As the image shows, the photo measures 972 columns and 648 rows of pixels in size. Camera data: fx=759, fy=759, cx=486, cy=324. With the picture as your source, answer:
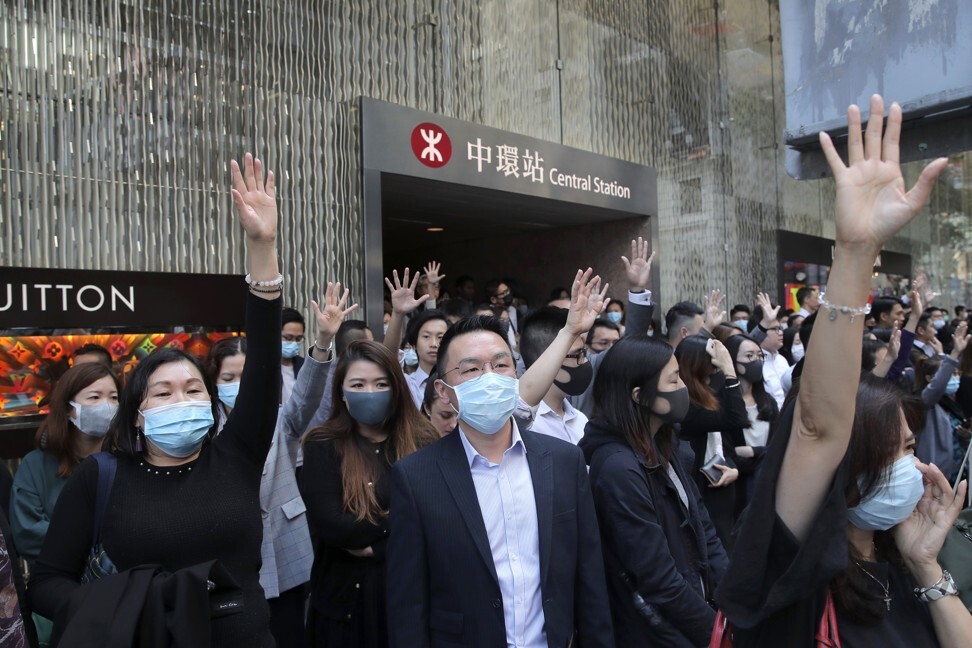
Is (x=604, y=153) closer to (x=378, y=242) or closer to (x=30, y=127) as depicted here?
(x=378, y=242)

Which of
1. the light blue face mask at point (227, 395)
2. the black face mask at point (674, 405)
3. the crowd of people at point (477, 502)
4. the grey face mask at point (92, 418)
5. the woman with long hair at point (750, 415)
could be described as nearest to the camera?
the crowd of people at point (477, 502)

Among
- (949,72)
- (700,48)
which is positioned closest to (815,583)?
(949,72)

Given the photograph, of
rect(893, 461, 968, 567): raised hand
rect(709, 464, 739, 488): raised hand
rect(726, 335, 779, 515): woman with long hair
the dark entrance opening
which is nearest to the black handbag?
rect(893, 461, 968, 567): raised hand

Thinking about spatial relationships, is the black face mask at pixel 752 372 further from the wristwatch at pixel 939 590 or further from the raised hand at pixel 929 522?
the wristwatch at pixel 939 590

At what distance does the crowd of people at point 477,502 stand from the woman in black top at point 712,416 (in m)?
0.79

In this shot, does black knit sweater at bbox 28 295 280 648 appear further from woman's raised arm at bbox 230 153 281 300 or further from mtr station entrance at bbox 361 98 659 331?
mtr station entrance at bbox 361 98 659 331

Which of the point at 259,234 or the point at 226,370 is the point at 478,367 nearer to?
the point at 259,234

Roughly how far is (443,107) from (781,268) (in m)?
7.83

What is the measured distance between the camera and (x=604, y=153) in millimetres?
10023

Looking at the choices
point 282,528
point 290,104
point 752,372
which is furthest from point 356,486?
point 290,104

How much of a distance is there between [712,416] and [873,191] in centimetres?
272

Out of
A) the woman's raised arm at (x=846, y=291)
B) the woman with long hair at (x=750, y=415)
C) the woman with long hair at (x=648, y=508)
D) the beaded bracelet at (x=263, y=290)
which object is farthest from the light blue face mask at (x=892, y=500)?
the woman with long hair at (x=750, y=415)

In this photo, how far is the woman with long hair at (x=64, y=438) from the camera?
3.17 m

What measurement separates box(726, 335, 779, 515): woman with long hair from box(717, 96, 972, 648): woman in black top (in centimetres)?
259
